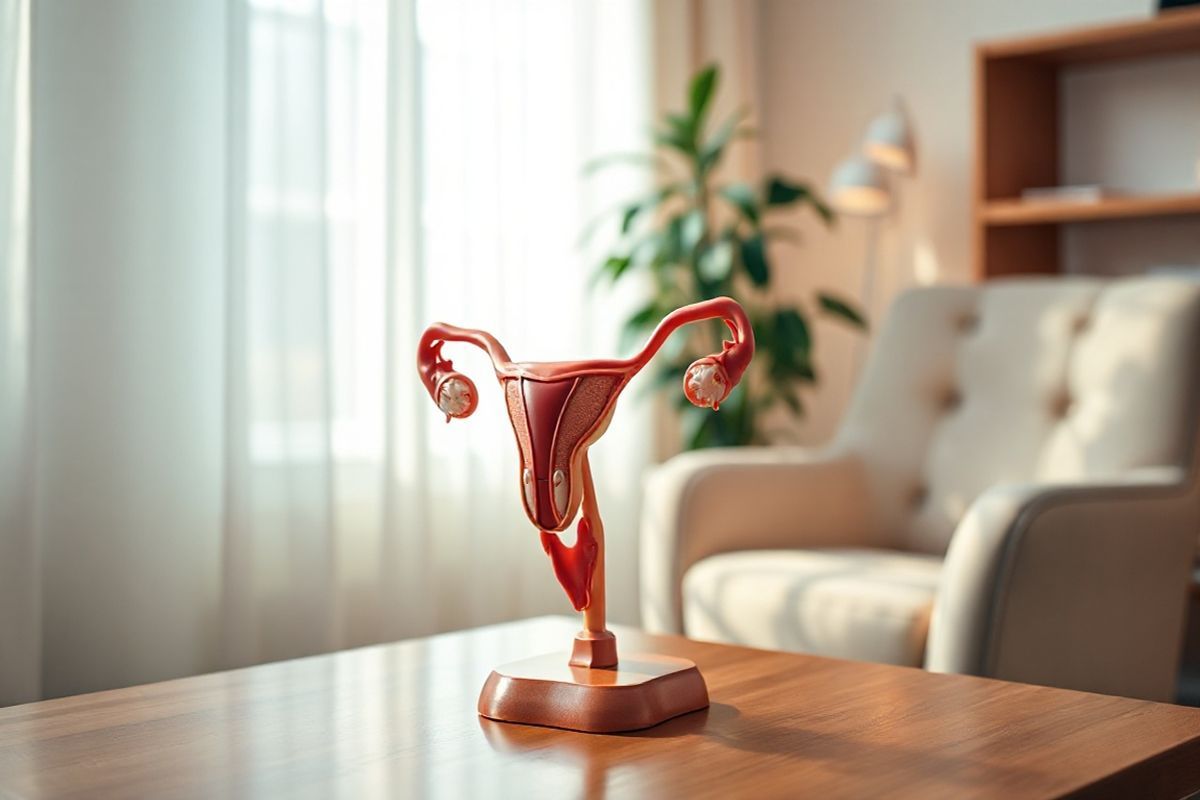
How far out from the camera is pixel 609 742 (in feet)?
3.71

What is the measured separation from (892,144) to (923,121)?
1.18ft

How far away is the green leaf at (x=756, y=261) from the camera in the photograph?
318cm

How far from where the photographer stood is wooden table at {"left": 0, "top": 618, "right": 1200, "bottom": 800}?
101 cm

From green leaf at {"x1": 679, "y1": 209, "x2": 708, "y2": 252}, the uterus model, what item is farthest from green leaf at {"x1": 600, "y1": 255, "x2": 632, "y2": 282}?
the uterus model

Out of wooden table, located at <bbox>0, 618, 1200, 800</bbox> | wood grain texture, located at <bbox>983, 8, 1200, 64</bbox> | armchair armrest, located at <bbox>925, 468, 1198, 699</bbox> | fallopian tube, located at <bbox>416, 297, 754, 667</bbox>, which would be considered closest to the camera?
wooden table, located at <bbox>0, 618, 1200, 800</bbox>

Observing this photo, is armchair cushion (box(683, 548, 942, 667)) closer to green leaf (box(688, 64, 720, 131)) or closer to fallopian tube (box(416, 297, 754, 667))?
fallopian tube (box(416, 297, 754, 667))

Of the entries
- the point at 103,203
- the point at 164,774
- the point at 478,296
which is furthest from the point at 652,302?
the point at 164,774

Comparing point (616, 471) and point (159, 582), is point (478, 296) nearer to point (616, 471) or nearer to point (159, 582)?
point (616, 471)

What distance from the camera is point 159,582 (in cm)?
257

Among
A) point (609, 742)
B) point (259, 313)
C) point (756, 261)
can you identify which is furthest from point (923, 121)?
point (609, 742)

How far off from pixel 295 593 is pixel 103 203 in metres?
0.85

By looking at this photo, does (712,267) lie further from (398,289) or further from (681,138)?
(398,289)

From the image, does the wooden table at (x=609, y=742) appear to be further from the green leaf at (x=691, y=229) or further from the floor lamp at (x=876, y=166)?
the floor lamp at (x=876, y=166)

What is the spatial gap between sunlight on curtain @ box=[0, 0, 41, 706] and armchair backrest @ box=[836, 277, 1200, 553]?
5.09 ft
